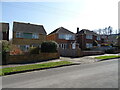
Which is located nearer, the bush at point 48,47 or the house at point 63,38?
the bush at point 48,47

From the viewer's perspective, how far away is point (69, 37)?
125 ft

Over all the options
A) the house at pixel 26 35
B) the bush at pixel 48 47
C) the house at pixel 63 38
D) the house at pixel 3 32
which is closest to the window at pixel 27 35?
the house at pixel 26 35

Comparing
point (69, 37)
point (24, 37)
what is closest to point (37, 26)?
point (24, 37)

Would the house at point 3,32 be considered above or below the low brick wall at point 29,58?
above

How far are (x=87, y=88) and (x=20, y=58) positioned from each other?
12.4m

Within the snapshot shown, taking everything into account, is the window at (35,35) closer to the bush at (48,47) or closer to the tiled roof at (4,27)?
the tiled roof at (4,27)

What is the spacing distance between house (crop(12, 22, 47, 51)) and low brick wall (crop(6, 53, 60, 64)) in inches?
433

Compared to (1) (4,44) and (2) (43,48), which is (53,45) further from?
(1) (4,44)

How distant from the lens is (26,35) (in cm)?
2962

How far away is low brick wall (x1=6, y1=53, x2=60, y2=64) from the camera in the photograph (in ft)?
52.1

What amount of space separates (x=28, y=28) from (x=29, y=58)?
1494cm

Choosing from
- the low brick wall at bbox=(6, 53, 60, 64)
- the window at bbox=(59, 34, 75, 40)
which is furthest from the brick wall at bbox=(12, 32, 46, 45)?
the low brick wall at bbox=(6, 53, 60, 64)

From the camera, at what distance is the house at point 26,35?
28359 millimetres

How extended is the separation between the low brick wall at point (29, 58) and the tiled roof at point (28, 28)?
41.0ft
